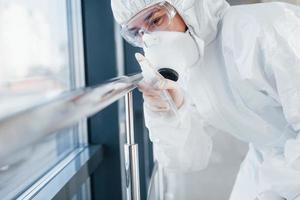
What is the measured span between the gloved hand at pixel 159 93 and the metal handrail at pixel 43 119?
0.48 m

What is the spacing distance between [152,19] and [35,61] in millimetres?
418

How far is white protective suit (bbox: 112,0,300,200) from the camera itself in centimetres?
84

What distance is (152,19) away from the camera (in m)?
1.01

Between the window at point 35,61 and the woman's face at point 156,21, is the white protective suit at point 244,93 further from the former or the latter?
the window at point 35,61

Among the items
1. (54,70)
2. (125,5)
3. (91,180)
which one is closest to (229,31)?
(125,5)

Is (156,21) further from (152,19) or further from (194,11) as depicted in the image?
(194,11)

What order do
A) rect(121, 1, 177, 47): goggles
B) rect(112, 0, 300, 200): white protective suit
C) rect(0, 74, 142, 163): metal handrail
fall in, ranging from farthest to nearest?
rect(121, 1, 177, 47): goggles
rect(112, 0, 300, 200): white protective suit
rect(0, 74, 142, 163): metal handrail

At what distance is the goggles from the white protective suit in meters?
0.02

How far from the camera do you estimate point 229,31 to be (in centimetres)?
95

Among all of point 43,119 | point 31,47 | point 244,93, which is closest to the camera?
point 43,119

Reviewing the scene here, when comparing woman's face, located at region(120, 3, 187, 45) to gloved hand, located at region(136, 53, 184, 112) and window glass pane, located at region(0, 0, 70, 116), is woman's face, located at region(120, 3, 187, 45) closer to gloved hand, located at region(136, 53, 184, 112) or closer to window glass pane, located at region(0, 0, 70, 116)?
gloved hand, located at region(136, 53, 184, 112)

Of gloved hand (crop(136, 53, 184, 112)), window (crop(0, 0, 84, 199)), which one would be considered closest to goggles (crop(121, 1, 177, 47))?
gloved hand (crop(136, 53, 184, 112))

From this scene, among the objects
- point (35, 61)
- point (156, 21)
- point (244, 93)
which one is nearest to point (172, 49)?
point (156, 21)

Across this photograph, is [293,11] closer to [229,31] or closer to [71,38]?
[229,31]
